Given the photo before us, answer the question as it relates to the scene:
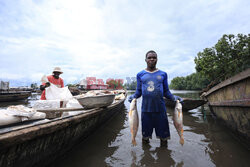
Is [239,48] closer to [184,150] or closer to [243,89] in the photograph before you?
[243,89]

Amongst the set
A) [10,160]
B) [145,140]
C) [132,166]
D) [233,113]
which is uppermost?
[233,113]

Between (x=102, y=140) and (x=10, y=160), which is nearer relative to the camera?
(x=10, y=160)

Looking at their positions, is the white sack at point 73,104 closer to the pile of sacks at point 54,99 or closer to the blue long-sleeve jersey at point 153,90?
the pile of sacks at point 54,99

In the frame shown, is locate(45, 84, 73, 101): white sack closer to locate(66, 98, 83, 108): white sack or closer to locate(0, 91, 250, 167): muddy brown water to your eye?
locate(66, 98, 83, 108): white sack

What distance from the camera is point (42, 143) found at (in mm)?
2047

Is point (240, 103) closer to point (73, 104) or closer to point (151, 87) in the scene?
point (151, 87)

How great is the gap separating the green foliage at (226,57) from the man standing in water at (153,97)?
7.97 metres

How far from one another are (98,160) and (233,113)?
3.68 meters

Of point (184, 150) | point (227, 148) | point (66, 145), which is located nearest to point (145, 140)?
point (184, 150)

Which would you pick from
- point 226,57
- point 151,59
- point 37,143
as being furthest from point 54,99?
point 226,57

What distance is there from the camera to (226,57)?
36.2 feet

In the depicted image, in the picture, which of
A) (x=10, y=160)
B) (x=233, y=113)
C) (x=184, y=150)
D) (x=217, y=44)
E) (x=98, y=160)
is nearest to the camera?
(x=10, y=160)

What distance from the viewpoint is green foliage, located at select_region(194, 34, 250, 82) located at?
387 inches

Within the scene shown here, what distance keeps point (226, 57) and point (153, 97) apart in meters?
11.3
